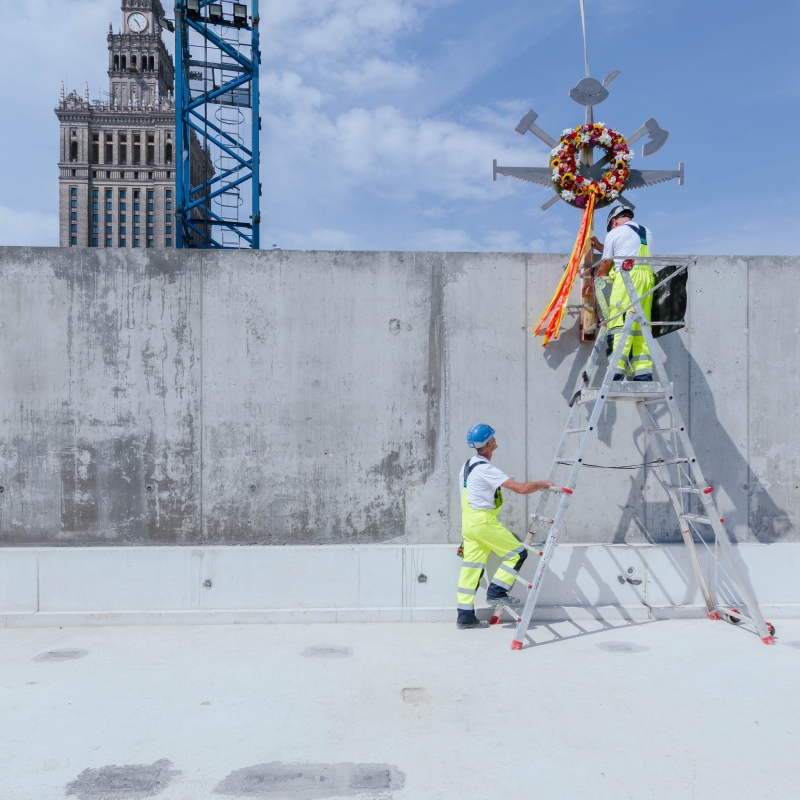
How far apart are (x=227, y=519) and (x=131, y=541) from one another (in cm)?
90

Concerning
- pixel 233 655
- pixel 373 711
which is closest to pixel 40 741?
pixel 233 655

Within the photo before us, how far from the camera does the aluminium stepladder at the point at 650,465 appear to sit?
496 centimetres

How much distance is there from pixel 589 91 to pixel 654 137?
810mm

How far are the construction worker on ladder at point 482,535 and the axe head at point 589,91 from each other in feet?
11.9

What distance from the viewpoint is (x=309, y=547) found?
18.5ft

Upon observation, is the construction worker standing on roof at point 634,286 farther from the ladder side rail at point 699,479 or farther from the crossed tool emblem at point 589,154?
the crossed tool emblem at point 589,154

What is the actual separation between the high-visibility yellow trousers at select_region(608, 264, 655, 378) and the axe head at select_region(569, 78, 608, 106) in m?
2.18

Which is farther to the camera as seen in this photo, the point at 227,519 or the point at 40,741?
the point at 227,519

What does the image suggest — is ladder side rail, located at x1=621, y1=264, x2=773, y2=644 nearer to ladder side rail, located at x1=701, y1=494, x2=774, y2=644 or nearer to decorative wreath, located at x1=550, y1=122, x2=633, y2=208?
ladder side rail, located at x1=701, y1=494, x2=774, y2=644

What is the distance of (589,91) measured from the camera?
636 cm

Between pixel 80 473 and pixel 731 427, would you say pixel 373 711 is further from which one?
pixel 731 427

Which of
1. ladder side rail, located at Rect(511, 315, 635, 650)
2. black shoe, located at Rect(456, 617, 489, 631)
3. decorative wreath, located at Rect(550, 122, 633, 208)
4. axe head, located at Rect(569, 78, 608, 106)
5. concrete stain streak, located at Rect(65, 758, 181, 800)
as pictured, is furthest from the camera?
axe head, located at Rect(569, 78, 608, 106)

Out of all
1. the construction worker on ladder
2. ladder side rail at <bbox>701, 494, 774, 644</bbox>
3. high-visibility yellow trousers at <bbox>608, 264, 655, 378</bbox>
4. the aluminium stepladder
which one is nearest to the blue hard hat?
the construction worker on ladder

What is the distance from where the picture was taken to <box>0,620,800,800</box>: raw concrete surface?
10.1ft
